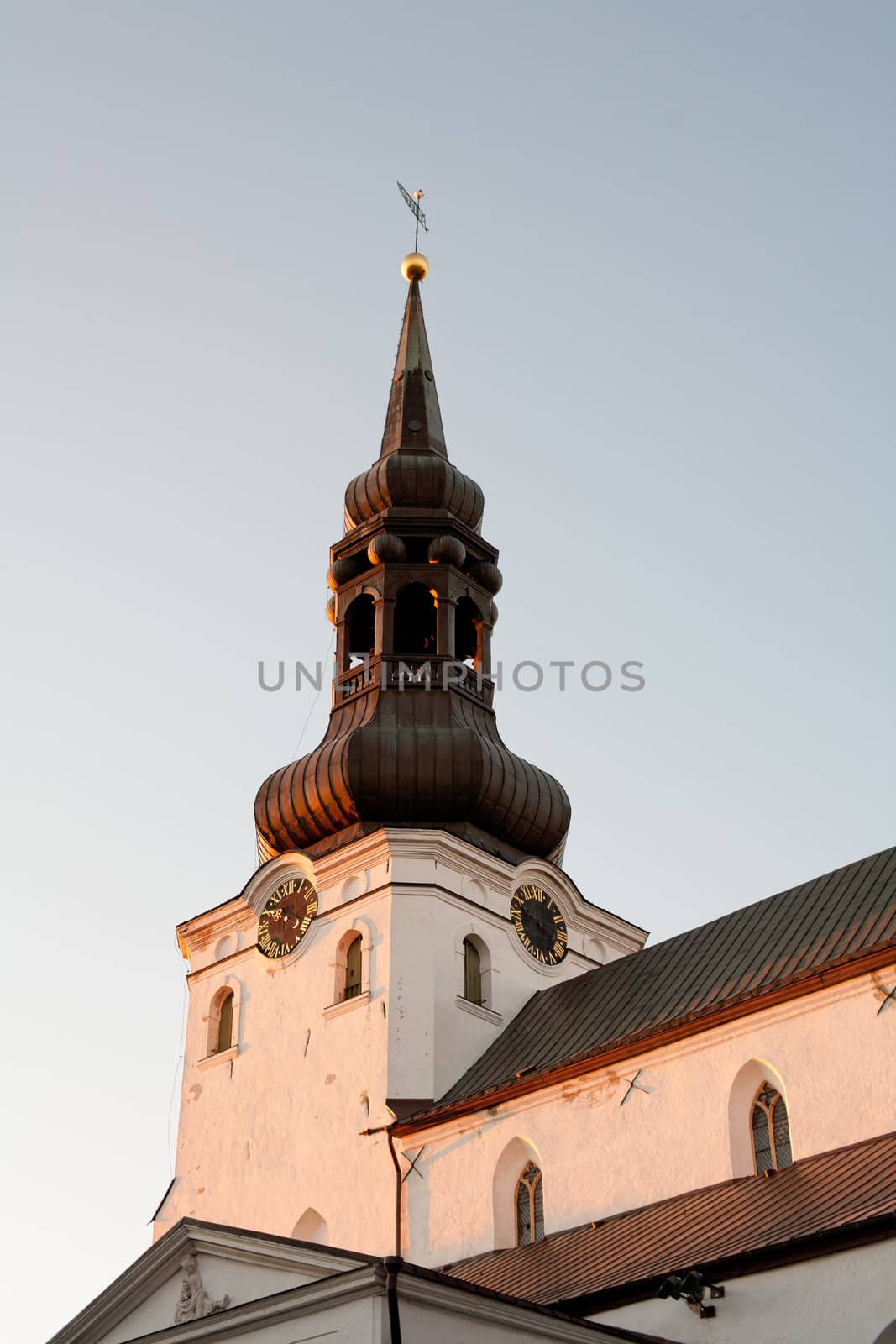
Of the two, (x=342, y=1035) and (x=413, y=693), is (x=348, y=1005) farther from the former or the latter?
(x=413, y=693)

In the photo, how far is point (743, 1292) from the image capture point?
16.6 meters

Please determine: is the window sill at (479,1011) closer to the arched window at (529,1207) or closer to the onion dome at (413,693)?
the onion dome at (413,693)

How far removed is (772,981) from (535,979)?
6.42 m

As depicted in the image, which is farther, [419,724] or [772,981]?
[419,724]

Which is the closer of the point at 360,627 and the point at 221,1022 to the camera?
the point at 221,1022

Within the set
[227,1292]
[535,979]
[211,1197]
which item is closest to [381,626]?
[535,979]

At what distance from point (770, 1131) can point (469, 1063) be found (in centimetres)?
563

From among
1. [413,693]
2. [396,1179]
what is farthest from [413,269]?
[396,1179]

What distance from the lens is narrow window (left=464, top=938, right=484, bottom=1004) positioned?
83.5ft

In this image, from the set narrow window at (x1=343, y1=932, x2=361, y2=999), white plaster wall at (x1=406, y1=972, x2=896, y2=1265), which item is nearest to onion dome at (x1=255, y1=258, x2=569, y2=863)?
narrow window at (x1=343, y1=932, x2=361, y2=999)

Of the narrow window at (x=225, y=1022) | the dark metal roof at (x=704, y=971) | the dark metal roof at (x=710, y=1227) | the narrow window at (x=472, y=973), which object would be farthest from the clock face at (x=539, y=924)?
the dark metal roof at (x=710, y=1227)

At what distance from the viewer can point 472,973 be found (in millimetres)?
25703

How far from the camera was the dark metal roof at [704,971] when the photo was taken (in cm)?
2067

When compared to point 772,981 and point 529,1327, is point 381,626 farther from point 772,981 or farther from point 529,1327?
point 529,1327
